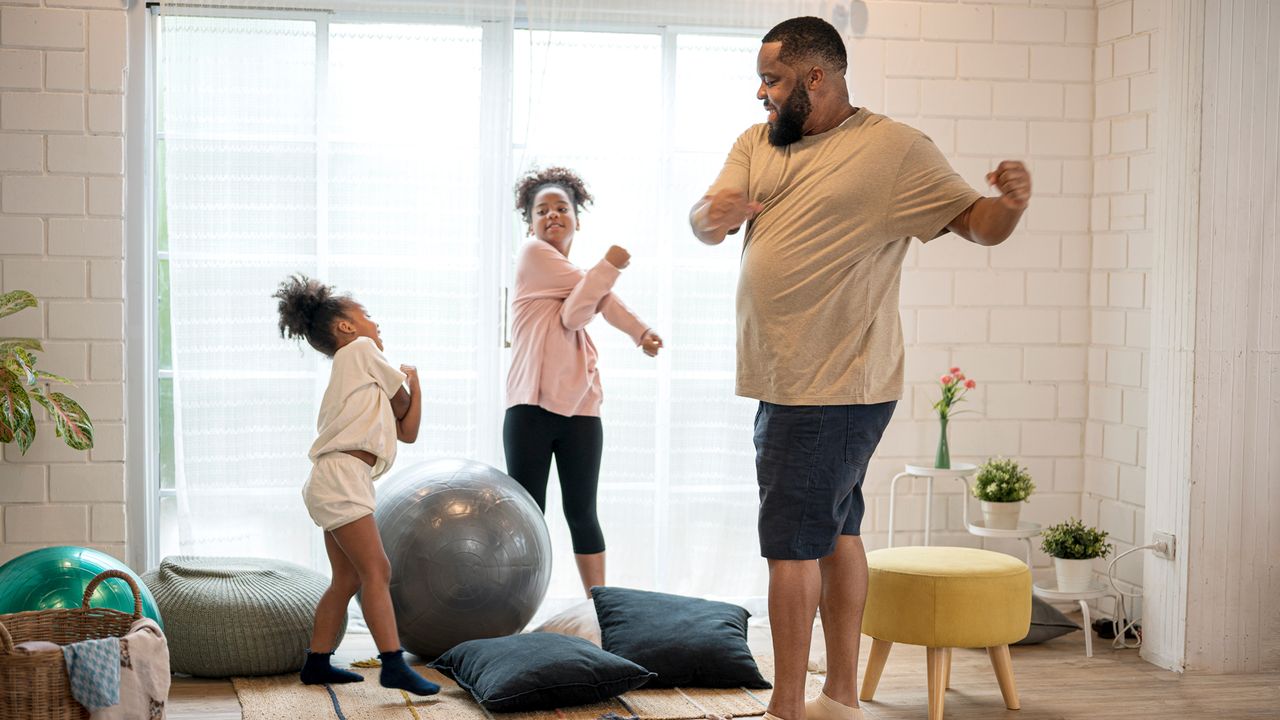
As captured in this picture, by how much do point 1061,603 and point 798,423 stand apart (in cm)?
228

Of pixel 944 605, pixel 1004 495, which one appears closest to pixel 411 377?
pixel 944 605

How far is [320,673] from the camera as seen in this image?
3.48 m

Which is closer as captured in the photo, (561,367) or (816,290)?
(816,290)

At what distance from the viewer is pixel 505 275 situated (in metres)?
4.27

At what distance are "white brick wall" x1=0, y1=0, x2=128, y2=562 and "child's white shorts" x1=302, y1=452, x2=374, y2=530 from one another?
1.05m

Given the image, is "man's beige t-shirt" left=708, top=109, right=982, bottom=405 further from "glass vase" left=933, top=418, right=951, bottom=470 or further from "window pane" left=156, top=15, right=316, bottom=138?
"window pane" left=156, top=15, right=316, bottom=138

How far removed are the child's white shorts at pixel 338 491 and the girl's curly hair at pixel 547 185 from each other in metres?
1.13

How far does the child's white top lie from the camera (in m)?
3.38

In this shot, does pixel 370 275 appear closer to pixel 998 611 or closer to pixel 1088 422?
pixel 998 611

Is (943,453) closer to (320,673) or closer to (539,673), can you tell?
(539,673)

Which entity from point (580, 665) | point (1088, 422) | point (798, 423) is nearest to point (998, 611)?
point (798, 423)

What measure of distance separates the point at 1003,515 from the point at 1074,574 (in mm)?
280

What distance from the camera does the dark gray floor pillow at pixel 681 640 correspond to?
348cm

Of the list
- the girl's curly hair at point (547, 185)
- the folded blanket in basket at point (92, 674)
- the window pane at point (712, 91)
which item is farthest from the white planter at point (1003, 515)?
the folded blanket in basket at point (92, 674)
